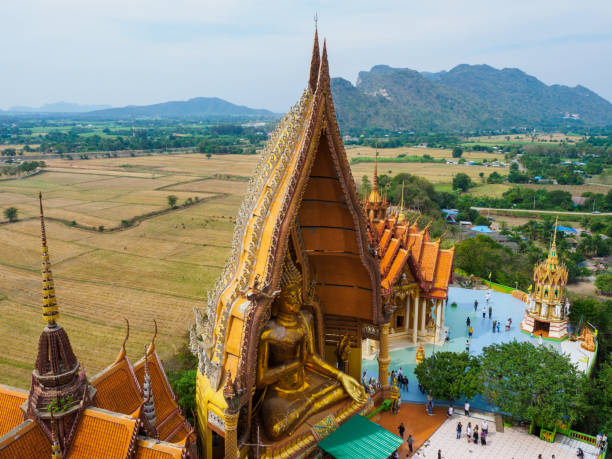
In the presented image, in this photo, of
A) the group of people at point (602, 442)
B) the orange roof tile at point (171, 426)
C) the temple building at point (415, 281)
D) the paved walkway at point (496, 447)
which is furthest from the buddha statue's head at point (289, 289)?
the group of people at point (602, 442)

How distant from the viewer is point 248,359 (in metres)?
9.69

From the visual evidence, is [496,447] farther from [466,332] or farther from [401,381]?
[466,332]

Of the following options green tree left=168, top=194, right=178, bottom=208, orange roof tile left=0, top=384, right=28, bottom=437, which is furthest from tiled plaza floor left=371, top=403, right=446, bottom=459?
green tree left=168, top=194, right=178, bottom=208

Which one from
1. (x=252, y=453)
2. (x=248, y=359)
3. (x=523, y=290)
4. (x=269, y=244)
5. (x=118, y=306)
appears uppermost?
(x=269, y=244)

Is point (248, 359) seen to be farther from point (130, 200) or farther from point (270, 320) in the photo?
point (130, 200)

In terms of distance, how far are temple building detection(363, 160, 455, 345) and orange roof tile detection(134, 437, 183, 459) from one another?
15.4 m

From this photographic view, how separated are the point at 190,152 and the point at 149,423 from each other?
163226 mm

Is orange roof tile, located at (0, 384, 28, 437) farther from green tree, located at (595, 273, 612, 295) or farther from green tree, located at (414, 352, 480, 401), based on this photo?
green tree, located at (595, 273, 612, 295)

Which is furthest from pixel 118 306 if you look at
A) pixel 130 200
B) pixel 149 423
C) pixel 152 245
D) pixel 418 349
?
pixel 130 200

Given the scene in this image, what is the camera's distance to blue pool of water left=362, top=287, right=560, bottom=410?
21.8m

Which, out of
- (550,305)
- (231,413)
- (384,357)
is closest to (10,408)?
(231,413)

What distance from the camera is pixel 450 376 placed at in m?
18.8

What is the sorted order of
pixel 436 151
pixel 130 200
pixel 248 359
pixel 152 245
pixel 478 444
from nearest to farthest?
pixel 248 359
pixel 478 444
pixel 152 245
pixel 130 200
pixel 436 151

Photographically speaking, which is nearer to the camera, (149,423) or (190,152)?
(149,423)
